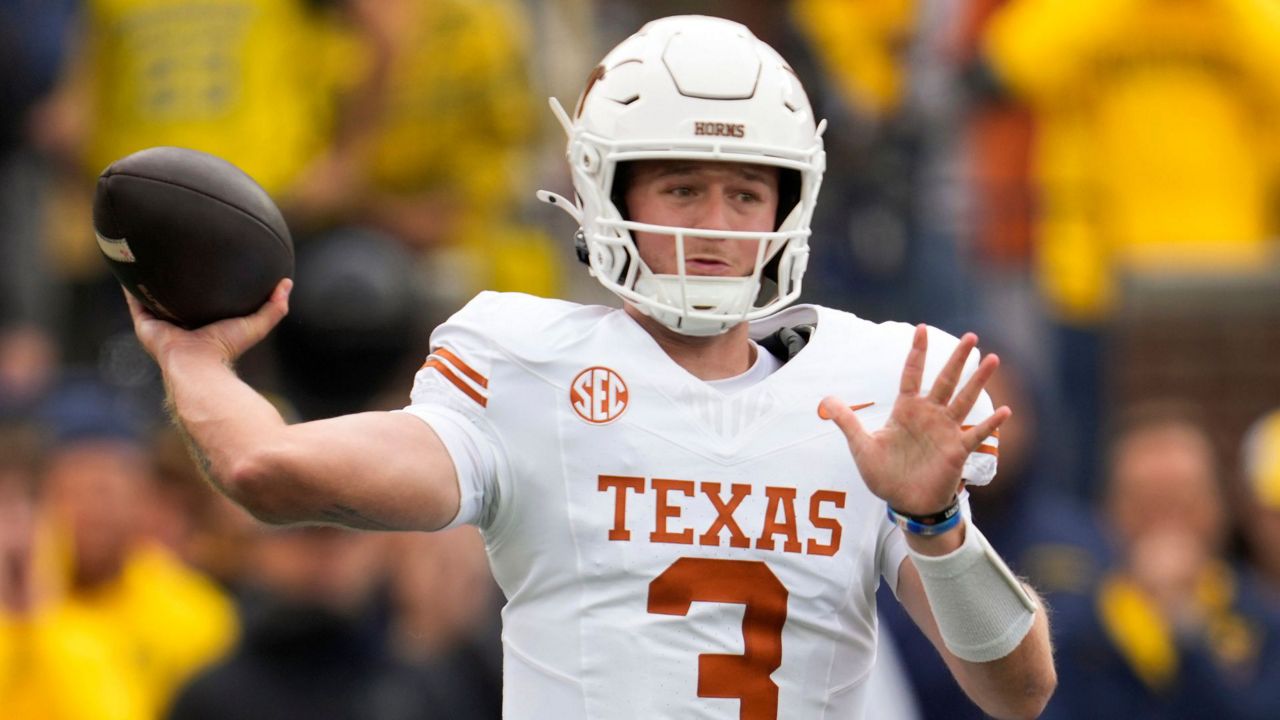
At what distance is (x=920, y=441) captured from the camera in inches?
140

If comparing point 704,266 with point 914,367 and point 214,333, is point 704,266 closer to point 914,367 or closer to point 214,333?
point 914,367

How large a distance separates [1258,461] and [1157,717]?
1.34 metres

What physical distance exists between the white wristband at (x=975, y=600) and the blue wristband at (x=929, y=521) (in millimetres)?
45

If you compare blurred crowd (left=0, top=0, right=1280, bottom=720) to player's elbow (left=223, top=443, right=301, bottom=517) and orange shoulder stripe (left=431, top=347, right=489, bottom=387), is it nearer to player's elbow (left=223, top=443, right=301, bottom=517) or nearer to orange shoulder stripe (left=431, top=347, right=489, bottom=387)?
orange shoulder stripe (left=431, top=347, right=489, bottom=387)

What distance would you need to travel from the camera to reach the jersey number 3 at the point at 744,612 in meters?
3.66

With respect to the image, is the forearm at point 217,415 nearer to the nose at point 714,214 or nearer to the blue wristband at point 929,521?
the nose at point 714,214


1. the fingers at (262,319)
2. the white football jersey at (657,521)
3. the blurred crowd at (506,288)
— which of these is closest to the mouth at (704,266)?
the white football jersey at (657,521)

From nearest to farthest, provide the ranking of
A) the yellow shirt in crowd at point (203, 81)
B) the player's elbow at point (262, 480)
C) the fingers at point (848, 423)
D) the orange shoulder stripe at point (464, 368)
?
the player's elbow at point (262, 480) → the fingers at point (848, 423) → the orange shoulder stripe at point (464, 368) → the yellow shirt in crowd at point (203, 81)

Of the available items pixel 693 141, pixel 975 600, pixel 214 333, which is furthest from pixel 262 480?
pixel 975 600

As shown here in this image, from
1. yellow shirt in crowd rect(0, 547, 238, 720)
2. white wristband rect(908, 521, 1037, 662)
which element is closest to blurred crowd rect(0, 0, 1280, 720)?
yellow shirt in crowd rect(0, 547, 238, 720)

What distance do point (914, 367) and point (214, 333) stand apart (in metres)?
1.03

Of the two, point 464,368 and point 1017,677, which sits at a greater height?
point 464,368

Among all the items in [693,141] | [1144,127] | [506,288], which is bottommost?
[506,288]

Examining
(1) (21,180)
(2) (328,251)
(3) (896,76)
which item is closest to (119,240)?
(2) (328,251)
